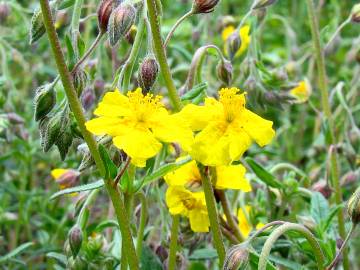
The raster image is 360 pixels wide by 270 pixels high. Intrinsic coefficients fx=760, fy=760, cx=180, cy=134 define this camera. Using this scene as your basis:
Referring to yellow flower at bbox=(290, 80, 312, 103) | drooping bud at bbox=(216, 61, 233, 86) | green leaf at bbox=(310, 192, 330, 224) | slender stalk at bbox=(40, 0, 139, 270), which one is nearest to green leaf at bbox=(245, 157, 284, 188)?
green leaf at bbox=(310, 192, 330, 224)

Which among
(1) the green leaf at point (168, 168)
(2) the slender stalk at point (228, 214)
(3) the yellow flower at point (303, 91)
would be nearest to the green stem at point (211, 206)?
(1) the green leaf at point (168, 168)

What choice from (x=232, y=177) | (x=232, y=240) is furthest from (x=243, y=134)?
(x=232, y=240)

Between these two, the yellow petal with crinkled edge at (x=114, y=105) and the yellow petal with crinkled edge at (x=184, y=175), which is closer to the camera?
the yellow petal with crinkled edge at (x=114, y=105)

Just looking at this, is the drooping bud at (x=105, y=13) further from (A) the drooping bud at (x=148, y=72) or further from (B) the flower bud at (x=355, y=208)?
(B) the flower bud at (x=355, y=208)

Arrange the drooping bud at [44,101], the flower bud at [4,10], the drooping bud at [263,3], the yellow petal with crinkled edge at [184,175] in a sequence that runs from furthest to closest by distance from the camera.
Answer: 1. the flower bud at [4,10]
2. the drooping bud at [263,3]
3. the yellow petal with crinkled edge at [184,175]
4. the drooping bud at [44,101]

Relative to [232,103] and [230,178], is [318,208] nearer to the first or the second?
[230,178]

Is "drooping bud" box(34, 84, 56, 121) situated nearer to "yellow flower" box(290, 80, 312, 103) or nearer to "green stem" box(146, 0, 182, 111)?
"green stem" box(146, 0, 182, 111)

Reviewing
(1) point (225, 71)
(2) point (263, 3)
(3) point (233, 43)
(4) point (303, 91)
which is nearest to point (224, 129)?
(1) point (225, 71)
